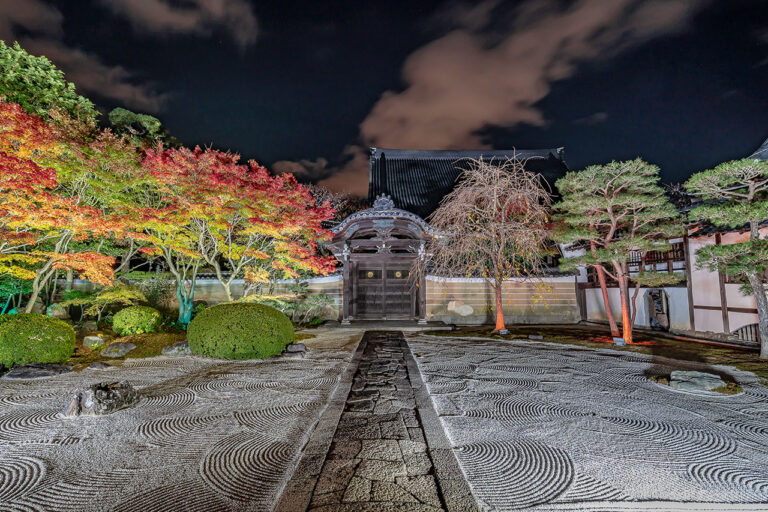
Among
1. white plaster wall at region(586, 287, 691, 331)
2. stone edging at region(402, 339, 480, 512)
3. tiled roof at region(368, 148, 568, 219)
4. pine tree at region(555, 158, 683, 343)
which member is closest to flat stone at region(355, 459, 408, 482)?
stone edging at region(402, 339, 480, 512)

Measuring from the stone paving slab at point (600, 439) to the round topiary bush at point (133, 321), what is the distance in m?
8.46

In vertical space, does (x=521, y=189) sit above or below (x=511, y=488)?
above

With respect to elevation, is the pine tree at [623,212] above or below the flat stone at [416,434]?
above

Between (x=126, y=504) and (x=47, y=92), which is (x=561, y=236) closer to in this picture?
(x=126, y=504)

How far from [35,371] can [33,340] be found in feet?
2.39

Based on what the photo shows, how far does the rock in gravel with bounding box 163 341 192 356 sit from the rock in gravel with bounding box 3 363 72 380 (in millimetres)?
1877

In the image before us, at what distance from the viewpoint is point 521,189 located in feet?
33.4

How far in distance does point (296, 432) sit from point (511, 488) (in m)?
2.22

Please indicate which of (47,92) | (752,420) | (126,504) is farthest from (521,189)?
(47,92)

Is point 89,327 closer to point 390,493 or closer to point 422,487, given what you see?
point 390,493

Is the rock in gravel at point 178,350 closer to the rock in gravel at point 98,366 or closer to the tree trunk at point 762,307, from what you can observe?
the rock in gravel at point 98,366

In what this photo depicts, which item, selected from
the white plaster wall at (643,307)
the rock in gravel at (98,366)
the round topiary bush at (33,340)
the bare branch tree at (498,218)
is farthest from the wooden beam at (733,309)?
the round topiary bush at (33,340)

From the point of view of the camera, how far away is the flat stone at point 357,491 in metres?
2.53

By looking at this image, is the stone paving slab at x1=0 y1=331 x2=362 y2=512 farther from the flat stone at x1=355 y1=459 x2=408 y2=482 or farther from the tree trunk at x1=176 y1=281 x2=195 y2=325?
the tree trunk at x1=176 y1=281 x2=195 y2=325
